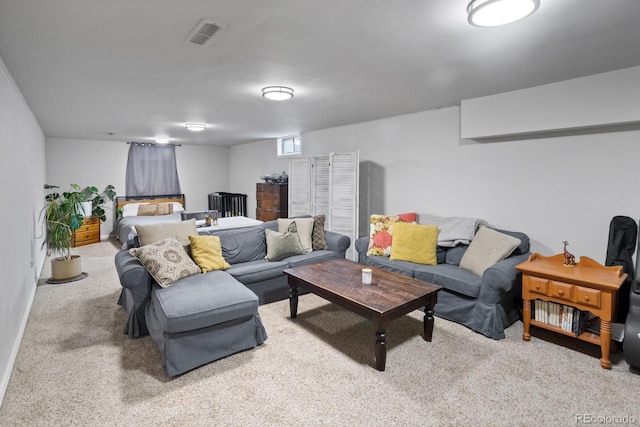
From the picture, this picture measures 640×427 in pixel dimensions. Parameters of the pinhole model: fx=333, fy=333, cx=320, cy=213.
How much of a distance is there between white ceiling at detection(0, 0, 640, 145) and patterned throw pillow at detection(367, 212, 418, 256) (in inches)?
55.4

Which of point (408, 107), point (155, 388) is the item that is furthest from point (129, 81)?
point (408, 107)

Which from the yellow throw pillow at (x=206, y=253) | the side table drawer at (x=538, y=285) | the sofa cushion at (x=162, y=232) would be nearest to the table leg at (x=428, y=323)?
the side table drawer at (x=538, y=285)

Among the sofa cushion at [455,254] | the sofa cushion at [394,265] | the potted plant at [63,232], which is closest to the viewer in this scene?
the sofa cushion at [394,265]

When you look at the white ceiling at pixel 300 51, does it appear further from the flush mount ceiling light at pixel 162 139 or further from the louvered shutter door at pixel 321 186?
the flush mount ceiling light at pixel 162 139

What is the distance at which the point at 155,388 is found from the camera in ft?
7.16

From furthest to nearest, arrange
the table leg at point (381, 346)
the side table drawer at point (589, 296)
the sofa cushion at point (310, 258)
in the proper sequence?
the sofa cushion at point (310, 258) < the side table drawer at point (589, 296) < the table leg at point (381, 346)

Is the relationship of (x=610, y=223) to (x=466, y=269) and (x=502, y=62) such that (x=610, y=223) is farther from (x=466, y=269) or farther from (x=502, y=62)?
(x=502, y=62)

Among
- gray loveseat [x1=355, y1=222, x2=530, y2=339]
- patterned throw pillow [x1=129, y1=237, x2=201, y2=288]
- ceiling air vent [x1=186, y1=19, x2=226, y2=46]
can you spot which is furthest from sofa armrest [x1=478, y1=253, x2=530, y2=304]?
ceiling air vent [x1=186, y1=19, x2=226, y2=46]

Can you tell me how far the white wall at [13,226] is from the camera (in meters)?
2.33

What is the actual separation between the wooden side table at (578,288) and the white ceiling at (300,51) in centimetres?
164

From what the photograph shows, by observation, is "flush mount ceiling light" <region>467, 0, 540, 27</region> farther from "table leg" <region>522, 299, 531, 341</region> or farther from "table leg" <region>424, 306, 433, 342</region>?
"table leg" <region>522, 299, 531, 341</region>

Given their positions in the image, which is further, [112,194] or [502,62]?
[112,194]

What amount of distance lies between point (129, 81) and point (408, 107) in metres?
3.05

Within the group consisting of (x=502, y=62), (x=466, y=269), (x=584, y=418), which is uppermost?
(x=502, y=62)
